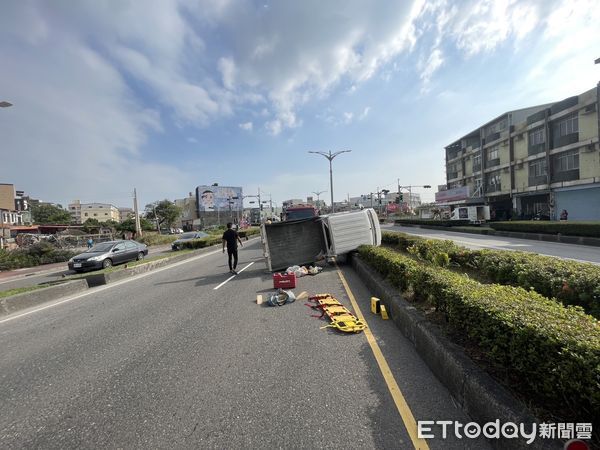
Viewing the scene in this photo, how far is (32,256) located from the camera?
20.8m

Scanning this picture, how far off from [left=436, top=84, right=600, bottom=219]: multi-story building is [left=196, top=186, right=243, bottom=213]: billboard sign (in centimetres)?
5988

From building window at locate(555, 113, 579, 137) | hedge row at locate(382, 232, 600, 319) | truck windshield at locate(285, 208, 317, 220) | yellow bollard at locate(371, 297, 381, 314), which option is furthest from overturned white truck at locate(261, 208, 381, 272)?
building window at locate(555, 113, 579, 137)

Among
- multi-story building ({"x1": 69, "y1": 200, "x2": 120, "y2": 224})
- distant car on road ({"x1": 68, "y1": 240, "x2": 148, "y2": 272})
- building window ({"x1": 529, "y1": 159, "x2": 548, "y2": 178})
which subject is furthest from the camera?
multi-story building ({"x1": 69, "y1": 200, "x2": 120, "y2": 224})

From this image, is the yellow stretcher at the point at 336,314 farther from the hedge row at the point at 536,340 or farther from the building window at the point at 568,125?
the building window at the point at 568,125

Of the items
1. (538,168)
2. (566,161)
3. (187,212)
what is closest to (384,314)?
(566,161)

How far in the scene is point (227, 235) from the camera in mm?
11531

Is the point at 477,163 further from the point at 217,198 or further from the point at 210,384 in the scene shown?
the point at 217,198

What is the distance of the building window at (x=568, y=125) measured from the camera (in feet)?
90.9

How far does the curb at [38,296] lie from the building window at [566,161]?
36.8 meters

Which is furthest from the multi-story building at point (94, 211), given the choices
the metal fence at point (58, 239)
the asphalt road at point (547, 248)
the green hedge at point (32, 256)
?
the asphalt road at point (547, 248)

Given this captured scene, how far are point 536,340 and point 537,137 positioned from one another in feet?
129

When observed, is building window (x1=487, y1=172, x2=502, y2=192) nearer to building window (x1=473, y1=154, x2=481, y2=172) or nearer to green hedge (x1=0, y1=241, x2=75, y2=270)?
building window (x1=473, y1=154, x2=481, y2=172)

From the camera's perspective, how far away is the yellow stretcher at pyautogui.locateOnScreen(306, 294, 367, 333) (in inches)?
196

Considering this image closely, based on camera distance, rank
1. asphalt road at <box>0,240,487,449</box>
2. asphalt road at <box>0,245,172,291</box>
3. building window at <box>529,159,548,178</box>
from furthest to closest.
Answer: building window at <box>529,159,548,178</box> < asphalt road at <box>0,245,172,291</box> < asphalt road at <box>0,240,487,449</box>
